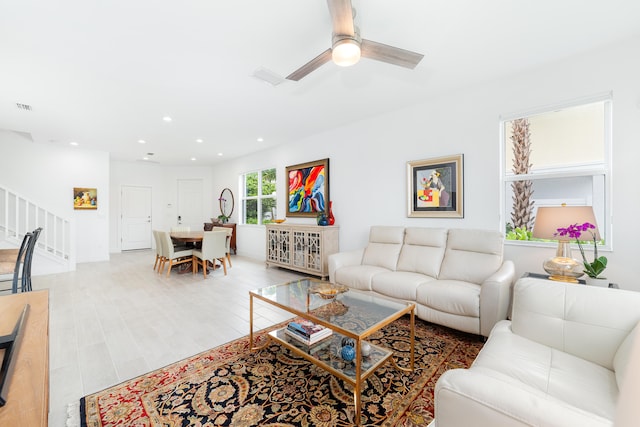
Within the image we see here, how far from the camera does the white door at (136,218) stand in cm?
757

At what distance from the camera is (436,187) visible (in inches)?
138

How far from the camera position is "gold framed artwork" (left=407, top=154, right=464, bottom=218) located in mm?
3318

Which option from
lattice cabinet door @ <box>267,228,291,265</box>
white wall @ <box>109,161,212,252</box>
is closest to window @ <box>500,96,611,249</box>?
lattice cabinet door @ <box>267,228,291,265</box>

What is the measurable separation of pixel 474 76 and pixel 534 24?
0.79m

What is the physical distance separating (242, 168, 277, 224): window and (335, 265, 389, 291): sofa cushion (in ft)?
10.1

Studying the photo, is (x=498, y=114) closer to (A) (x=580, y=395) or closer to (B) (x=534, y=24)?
(B) (x=534, y=24)

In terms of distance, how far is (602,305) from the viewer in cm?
142

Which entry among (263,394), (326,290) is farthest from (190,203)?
(263,394)

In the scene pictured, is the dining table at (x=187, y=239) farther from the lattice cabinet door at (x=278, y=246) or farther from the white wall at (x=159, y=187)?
the white wall at (x=159, y=187)

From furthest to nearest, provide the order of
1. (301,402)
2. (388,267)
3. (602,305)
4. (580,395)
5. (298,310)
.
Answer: (388,267)
(298,310)
(301,402)
(602,305)
(580,395)

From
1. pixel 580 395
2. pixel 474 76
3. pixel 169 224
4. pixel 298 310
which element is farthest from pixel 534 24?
pixel 169 224

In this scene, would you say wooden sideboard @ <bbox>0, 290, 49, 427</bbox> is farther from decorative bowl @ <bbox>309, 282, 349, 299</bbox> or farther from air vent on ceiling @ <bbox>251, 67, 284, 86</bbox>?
air vent on ceiling @ <bbox>251, 67, 284, 86</bbox>

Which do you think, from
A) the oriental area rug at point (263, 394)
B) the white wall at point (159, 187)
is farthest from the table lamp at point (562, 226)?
the white wall at point (159, 187)

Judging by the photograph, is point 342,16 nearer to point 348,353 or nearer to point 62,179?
point 348,353
